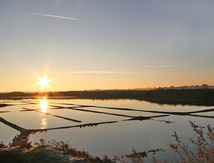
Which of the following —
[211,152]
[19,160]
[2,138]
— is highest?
[211,152]

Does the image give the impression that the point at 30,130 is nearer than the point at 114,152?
No

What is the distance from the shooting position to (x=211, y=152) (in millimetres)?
2771

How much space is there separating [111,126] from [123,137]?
5636 millimetres

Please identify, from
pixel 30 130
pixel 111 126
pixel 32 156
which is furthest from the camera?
pixel 111 126

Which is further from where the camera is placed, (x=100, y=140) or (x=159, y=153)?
(x=100, y=140)

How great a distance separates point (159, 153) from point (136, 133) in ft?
21.9

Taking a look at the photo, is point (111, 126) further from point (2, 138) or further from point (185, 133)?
point (2, 138)

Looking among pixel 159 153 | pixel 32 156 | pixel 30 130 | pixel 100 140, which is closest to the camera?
pixel 32 156

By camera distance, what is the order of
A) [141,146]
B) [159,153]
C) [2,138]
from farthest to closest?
[2,138], [141,146], [159,153]

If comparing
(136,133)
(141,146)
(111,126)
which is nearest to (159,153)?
(141,146)

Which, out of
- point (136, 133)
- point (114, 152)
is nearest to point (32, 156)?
point (114, 152)

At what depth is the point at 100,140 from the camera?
61.2ft

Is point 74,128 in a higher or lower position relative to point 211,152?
lower

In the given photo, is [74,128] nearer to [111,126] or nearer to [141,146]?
[111,126]
